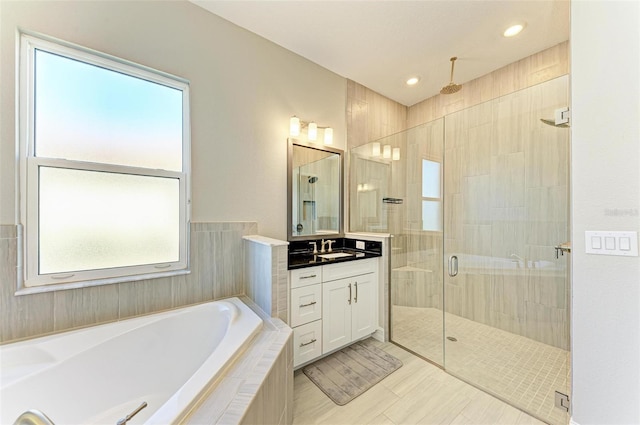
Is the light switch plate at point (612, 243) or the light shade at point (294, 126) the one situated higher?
the light shade at point (294, 126)

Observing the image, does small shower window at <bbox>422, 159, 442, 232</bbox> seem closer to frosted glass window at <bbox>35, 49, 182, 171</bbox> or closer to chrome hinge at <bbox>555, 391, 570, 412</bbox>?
chrome hinge at <bbox>555, 391, 570, 412</bbox>

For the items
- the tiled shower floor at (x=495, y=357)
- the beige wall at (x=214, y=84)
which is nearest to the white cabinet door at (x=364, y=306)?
the tiled shower floor at (x=495, y=357)

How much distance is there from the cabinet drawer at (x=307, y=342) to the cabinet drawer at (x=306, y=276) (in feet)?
1.11

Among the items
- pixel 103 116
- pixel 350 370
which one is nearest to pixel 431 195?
pixel 350 370

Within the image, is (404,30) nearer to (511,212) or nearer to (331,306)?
(511,212)

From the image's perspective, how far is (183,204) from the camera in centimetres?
185

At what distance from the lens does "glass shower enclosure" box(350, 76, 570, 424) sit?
196 cm

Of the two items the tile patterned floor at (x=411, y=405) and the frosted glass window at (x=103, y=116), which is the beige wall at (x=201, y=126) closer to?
the frosted glass window at (x=103, y=116)

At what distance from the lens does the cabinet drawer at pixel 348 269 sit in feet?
6.73

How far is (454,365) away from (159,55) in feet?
11.0

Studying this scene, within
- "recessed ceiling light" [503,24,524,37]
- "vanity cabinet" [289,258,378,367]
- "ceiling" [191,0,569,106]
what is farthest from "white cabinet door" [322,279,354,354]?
"recessed ceiling light" [503,24,524,37]

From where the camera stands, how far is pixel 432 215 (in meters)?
2.62

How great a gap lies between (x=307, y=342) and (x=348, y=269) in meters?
0.70

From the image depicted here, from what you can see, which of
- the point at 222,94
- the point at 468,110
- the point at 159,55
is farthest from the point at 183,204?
the point at 468,110
